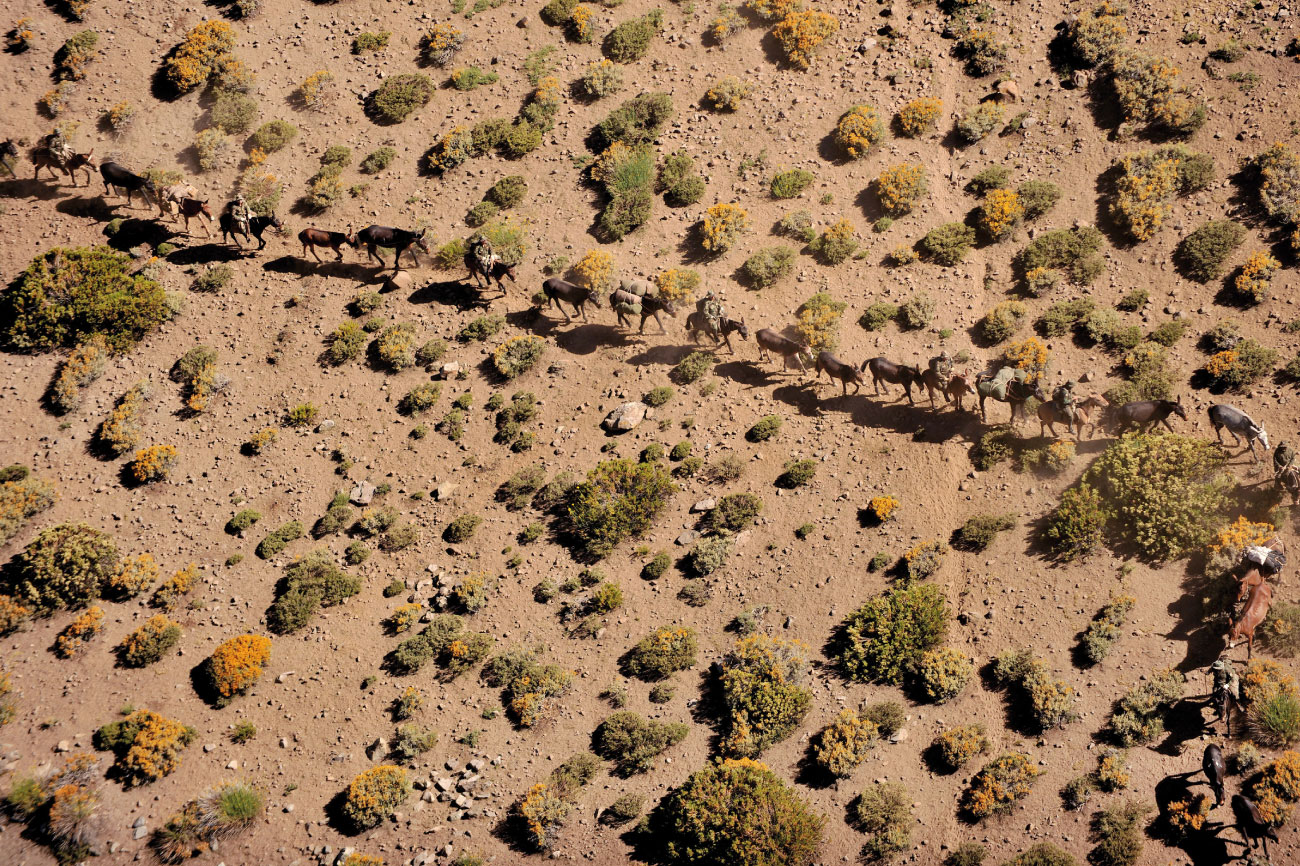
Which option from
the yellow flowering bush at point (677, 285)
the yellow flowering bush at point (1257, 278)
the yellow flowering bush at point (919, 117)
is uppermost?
the yellow flowering bush at point (919, 117)

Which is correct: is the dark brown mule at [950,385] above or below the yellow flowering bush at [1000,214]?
below

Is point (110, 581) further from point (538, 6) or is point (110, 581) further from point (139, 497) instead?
point (538, 6)

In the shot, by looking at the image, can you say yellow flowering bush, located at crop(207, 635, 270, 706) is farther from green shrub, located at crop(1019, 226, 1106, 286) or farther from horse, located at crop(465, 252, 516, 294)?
green shrub, located at crop(1019, 226, 1106, 286)

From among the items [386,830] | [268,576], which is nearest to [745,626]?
[386,830]

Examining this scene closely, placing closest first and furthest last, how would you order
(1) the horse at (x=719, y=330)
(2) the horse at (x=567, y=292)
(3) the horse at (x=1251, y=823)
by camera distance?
(3) the horse at (x=1251, y=823) → (1) the horse at (x=719, y=330) → (2) the horse at (x=567, y=292)

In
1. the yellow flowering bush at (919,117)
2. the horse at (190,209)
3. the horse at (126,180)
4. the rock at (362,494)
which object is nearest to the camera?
the rock at (362,494)

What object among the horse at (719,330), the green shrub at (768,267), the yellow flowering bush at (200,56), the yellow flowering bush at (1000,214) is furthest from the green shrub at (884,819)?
the yellow flowering bush at (200,56)

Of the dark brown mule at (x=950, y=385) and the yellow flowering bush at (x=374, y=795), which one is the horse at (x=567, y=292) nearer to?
the dark brown mule at (x=950, y=385)
